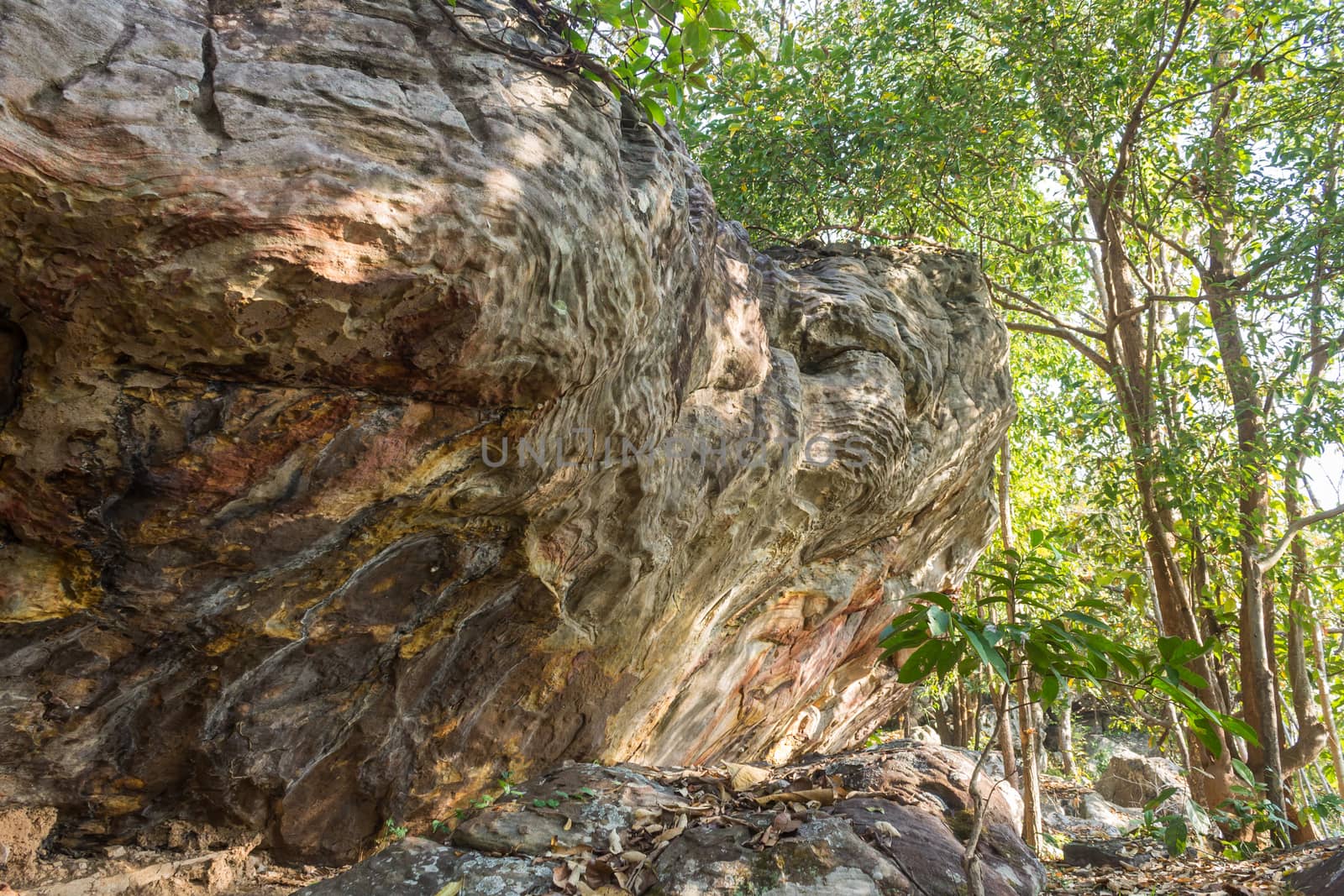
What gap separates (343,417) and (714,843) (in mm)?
2529

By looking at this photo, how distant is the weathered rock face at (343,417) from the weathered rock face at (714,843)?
90 centimetres

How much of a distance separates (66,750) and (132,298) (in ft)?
8.08

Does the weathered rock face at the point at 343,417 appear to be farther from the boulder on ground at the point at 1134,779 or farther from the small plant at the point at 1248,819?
the boulder on ground at the point at 1134,779

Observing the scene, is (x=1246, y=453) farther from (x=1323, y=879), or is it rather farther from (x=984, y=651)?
(x=984, y=651)

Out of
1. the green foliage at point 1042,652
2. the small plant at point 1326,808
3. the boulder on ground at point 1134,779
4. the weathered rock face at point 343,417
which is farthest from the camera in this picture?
the boulder on ground at point 1134,779

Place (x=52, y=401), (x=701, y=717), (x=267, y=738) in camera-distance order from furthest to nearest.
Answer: (x=701, y=717)
(x=267, y=738)
(x=52, y=401)

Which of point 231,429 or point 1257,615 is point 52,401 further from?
point 1257,615

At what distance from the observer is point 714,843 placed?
12.4 feet

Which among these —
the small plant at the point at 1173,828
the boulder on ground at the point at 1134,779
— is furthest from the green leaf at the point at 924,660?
the boulder on ground at the point at 1134,779

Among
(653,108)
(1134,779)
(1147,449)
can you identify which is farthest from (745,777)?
(1134,779)

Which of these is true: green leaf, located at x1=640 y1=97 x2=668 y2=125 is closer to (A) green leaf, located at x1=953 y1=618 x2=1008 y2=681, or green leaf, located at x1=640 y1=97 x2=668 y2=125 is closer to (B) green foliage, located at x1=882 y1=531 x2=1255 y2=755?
(B) green foliage, located at x1=882 y1=531 x2=1255 y2=755

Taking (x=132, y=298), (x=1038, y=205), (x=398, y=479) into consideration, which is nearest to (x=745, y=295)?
(x=398, y=479)

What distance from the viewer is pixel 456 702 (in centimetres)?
473

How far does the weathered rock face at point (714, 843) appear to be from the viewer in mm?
3523
